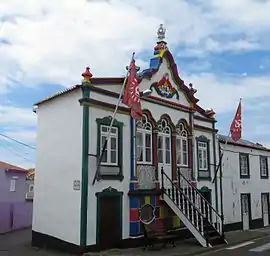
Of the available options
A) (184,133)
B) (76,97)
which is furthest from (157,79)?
(76,97)

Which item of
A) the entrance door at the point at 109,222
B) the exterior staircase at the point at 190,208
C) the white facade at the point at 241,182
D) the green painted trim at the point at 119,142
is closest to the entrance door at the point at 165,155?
the exterior staircase at the point at 190,208

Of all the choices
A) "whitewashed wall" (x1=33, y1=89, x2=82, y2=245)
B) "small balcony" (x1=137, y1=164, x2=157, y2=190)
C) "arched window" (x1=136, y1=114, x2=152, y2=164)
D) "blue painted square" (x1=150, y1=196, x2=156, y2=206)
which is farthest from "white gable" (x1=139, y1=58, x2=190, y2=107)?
"blue painted square" (x1=150, y1=196, x2=156, y2=206)

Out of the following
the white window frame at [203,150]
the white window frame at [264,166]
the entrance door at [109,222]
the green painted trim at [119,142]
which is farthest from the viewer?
the white window frame at [264,166]

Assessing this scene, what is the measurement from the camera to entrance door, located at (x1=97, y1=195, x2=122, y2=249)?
1503cm

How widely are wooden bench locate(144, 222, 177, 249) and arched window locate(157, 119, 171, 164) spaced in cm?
297

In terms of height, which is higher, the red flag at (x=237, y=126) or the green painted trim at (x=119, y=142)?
the red flag at (x=237, y=126)

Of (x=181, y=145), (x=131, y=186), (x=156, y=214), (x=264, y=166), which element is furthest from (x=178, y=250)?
(x=264, y=166)

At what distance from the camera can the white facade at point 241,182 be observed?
23625mm

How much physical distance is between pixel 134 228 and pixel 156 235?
36.8 inches

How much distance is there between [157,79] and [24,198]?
12522 mm

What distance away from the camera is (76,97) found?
610 inches

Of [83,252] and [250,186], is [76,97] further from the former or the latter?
[250,186]

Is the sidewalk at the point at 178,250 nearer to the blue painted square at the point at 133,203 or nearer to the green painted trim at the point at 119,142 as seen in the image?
the blue painted square at the point at 133,203

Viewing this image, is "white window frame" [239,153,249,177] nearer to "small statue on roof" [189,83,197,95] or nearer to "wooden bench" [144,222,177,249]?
"small statue on roof" [189,83,197,95]
